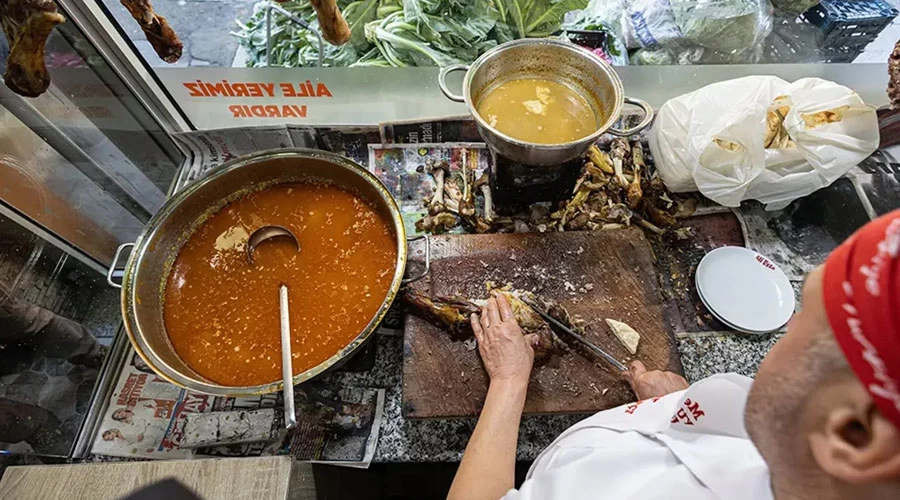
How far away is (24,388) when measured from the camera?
1717 millimetres

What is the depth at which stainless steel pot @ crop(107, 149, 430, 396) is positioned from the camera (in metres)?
1.46

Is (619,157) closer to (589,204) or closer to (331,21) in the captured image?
(589,204)

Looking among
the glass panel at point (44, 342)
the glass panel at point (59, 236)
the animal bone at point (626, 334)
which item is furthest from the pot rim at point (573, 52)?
the glass panel at point (44, 342)

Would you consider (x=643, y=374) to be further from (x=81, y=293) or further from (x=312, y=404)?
(x=81, y=293)

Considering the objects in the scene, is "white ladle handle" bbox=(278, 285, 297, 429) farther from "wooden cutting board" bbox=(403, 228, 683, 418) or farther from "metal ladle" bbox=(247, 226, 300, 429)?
"wooden cutting board" bbox=(403, 228, 683, 418)

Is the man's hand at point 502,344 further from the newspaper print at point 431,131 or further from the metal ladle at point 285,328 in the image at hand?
the newspaper print at point 431,131

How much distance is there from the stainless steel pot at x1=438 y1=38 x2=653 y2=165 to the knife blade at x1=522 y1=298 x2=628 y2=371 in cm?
53

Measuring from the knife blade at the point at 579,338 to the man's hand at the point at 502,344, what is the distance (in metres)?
0.10

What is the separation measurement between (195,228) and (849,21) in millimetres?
3375

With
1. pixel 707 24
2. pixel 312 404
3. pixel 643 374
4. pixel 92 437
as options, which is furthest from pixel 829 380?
pixel 707 24

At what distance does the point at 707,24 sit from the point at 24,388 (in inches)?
136

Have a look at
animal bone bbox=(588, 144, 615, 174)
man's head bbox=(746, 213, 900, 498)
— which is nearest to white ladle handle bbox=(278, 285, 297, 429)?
man's head bbox=(746, 213, 900, 498)

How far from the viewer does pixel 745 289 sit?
1.97 meters

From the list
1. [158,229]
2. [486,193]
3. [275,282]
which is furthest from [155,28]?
[486,193]
